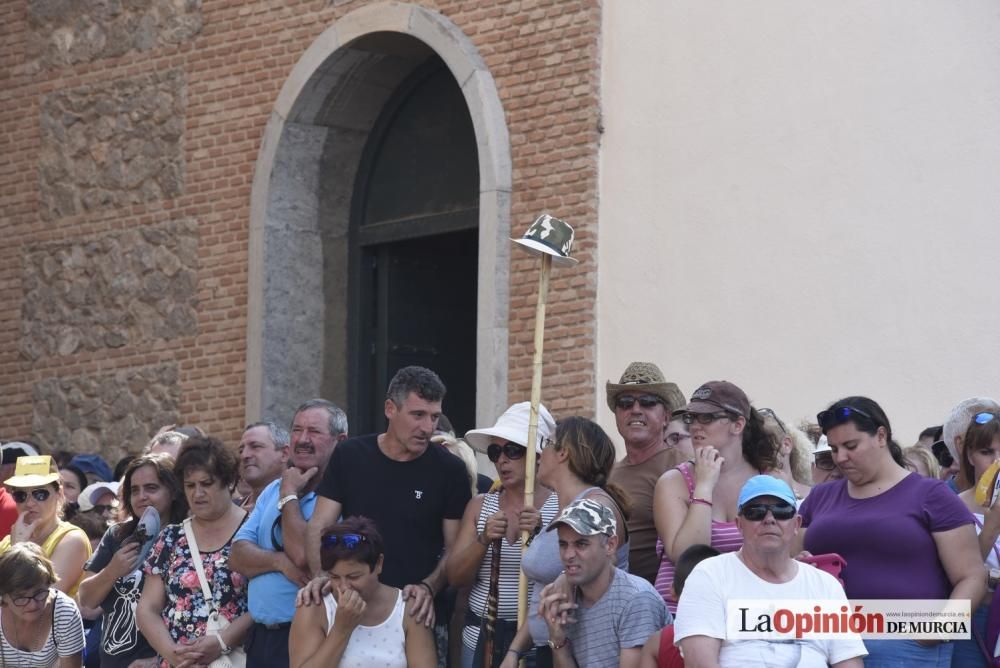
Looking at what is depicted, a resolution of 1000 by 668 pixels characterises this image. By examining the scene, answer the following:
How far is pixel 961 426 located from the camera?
7.08 m

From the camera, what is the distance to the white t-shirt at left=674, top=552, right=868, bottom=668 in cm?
586

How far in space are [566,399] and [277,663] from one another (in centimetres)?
464

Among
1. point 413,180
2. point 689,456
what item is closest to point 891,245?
point 689,456

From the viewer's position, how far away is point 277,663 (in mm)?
7426

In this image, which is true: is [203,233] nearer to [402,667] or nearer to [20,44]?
[20,44]

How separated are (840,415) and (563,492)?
1.19 m

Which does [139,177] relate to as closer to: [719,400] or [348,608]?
[348,608]

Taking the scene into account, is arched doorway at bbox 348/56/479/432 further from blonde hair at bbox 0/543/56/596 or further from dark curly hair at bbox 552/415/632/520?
dark curly hair at bbox 552/415/632/520

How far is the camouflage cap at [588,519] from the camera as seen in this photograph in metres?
6.38

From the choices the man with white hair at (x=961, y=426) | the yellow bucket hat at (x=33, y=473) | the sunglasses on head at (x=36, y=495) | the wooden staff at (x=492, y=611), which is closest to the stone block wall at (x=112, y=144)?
the yellow bucket hat at (x=33, y=473)

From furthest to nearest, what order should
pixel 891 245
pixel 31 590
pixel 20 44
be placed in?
pixel 20 44 < pixel 891 245 < pixel 31 590

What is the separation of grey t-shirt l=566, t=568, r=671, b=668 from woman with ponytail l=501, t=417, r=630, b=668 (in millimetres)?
258

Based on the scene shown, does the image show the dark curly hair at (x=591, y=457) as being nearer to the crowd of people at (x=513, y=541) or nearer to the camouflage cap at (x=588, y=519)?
the crowd of people at (x=513, y=541)

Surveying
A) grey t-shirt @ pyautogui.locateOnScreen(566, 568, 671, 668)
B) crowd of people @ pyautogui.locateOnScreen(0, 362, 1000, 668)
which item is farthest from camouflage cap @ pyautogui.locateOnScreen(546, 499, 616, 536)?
grey t-shirt @ pyautogui.locateOnScreen(566, 568, 671, 668)
